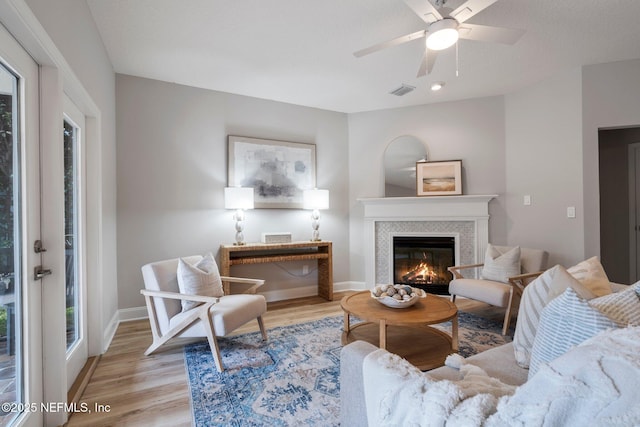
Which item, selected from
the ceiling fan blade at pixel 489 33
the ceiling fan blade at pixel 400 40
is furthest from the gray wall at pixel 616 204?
the ceiling fan blade at pixel 400 40

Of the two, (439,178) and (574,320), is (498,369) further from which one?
(439,178)

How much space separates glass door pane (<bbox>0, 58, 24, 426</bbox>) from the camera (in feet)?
4.30

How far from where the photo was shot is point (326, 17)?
2287 millimetres

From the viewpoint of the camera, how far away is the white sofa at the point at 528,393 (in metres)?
0.60

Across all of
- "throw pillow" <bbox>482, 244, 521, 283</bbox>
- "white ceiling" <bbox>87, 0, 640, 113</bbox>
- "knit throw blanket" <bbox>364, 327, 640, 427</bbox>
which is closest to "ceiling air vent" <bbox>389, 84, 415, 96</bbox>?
"white ceiling" <bbox>87, 0, 640, 113</bbox>

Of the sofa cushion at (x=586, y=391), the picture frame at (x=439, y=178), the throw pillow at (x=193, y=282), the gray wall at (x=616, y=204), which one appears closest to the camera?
the sofa cushion at (x=586, y=391)

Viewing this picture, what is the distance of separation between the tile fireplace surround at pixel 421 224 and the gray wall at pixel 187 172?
698mm

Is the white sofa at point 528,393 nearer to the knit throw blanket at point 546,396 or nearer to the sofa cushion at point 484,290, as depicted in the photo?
the knit throw blanket at point 546,396

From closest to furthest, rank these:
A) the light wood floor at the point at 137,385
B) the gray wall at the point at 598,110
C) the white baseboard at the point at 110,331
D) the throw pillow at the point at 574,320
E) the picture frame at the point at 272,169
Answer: the throw pillow at the point at 574,320 < the light wood floor at the point at 137,385 < the white baseboard at the point at 110,331 < the gray wall at the point at 598,110 < the picture frame at the point at 272,169

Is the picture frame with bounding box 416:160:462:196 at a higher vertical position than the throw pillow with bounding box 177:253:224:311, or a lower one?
higher

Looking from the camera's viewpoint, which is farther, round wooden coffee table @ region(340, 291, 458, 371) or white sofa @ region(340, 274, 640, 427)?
round wooden coffee table @ region(340, 291, 458, 371)

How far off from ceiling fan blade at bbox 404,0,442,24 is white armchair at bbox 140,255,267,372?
7.63 ft

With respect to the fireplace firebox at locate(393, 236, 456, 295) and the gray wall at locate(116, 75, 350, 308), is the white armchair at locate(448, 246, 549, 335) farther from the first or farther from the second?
the gray wall at locate(116, 75, 350, 308)

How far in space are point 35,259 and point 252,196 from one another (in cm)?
213
